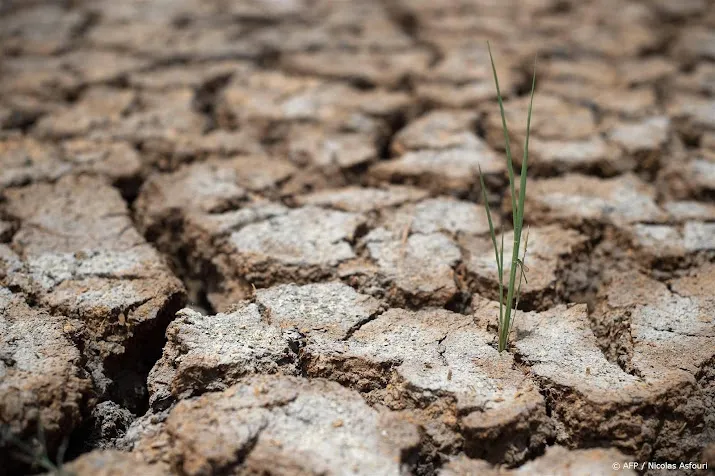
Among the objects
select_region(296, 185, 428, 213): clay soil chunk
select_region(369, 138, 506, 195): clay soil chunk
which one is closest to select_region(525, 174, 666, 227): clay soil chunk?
select_region(369, 138, 506, 195): clay soil chunk

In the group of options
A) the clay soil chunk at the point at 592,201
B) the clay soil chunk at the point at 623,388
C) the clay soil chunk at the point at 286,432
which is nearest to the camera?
the clay soil chunk at the point at 286,432

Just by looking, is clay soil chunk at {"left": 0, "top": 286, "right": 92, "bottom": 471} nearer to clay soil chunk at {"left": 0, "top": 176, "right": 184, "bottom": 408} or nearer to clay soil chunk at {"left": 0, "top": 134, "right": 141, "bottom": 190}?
clay soil chunk at {"left": 0, "top": 176, "right": 184, "bottom": 408}

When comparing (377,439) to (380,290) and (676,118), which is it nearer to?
(380,290)

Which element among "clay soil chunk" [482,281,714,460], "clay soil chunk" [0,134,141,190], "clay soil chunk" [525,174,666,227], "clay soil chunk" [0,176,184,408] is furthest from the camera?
"clay soil chunk" [0,134,141,190]

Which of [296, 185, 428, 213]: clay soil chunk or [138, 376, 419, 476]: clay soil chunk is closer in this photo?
[138, 376, 419, 476]: clay soil chunk

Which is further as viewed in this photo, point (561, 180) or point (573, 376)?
point (561, 180)

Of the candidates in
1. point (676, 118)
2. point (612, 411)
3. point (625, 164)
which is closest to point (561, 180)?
point (625, 164)

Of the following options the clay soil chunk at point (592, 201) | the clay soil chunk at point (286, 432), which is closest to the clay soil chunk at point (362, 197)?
the clay soil chunk at point (592, 201)

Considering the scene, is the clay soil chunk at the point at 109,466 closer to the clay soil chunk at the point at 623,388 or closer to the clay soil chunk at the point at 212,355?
the clay soil chunk at the point at 212,355

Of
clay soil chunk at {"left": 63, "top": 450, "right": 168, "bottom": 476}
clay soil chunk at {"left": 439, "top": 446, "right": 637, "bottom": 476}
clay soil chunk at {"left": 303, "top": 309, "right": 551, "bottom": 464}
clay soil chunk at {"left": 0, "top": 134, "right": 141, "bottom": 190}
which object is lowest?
clay soil chunk at {"left": 439, "top": 446, "right": 637, "bottom": 476}
